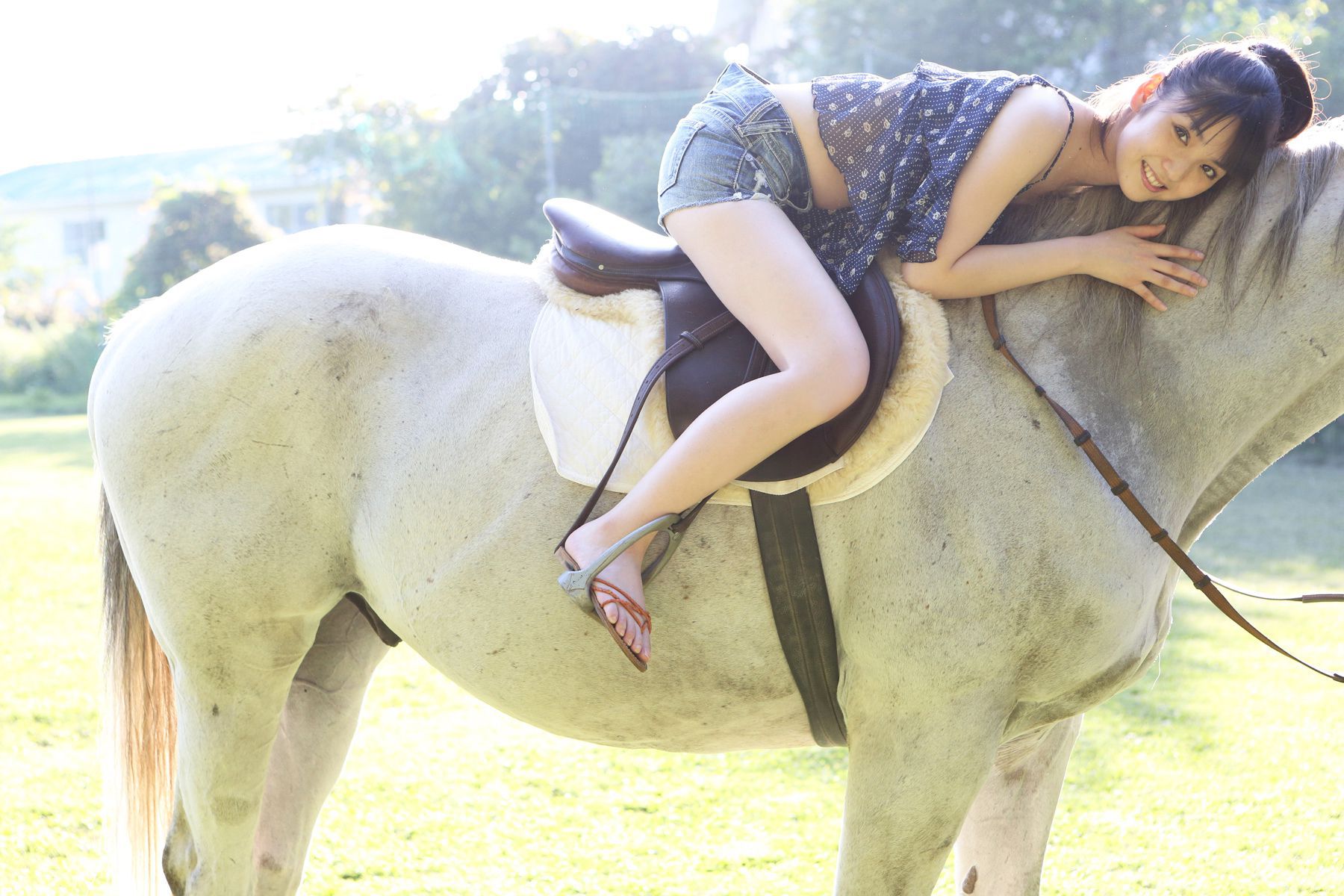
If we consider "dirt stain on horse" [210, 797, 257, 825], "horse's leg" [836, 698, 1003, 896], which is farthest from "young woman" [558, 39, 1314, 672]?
"dirt stain on horse" [210, 797, 257, 825]

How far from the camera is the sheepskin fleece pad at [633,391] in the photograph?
157cm

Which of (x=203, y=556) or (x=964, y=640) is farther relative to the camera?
(x=203, y=556)

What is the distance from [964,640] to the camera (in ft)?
5.08

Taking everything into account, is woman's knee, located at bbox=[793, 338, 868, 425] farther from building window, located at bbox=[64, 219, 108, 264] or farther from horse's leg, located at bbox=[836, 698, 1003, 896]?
building window, located at bbox=[64, 219, 108, 264]

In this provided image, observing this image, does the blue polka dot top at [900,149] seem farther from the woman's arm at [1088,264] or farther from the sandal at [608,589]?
the sandal at [608,589]

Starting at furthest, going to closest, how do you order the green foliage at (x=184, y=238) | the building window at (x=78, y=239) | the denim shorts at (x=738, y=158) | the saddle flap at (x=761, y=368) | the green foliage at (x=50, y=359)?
the building window at (x=78, y=239), the green foliage at (x=50, y=359), the green foliage at (x=184, y=238), the denim shorts at (x=738, y=158), the saddle flap at (x=761, y=368)

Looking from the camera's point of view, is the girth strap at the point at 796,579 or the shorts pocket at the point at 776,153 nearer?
the girth strap at the point at 796,579

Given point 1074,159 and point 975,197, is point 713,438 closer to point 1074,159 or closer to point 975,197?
point 975,197

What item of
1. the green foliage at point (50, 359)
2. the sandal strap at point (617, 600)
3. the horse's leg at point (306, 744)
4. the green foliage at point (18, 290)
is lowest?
the green foliage at point (50, 359)

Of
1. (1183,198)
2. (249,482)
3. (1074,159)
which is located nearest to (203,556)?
(249,482)

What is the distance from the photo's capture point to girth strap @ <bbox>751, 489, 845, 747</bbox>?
1.59m

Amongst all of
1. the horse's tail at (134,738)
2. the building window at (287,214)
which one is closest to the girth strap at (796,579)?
the horse's tail at (134,738)

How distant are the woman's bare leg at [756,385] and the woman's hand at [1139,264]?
0.39 m

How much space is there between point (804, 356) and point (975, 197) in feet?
1.18
